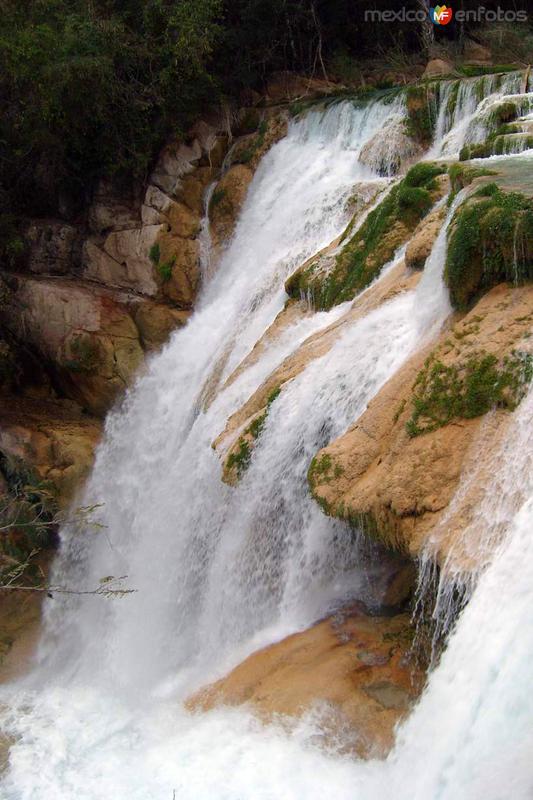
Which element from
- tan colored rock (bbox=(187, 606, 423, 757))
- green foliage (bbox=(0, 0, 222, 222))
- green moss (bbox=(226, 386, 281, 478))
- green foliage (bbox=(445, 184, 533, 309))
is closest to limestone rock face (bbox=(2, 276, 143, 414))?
green foliage (bbox=(0, 0, 222, 222))

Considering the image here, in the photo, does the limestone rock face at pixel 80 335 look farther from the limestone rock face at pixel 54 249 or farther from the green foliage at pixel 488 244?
the green foliage at pixel 488 244

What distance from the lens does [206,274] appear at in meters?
15.5

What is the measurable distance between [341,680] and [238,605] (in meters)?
1.94

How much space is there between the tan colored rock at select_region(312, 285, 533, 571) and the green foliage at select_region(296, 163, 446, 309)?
3.12m

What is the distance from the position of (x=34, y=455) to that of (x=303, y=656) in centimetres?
774

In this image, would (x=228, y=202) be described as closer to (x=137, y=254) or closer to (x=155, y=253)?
(x=155, y=253)

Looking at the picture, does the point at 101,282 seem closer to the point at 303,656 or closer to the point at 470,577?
the point at 303,656

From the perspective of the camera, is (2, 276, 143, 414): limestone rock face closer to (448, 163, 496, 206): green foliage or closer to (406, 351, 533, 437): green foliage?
(448, 163, 496, 206): green foliage

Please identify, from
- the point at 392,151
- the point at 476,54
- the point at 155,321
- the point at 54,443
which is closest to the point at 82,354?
the point at 155,321

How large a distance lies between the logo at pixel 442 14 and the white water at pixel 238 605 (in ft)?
29.6

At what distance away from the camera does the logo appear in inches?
789

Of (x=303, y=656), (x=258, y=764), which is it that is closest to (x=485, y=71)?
(x=303, y=656)

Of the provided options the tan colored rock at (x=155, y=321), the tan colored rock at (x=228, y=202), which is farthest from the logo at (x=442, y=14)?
the tan colored rock at (x=155, y=321)

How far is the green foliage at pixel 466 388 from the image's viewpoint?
5777mm
